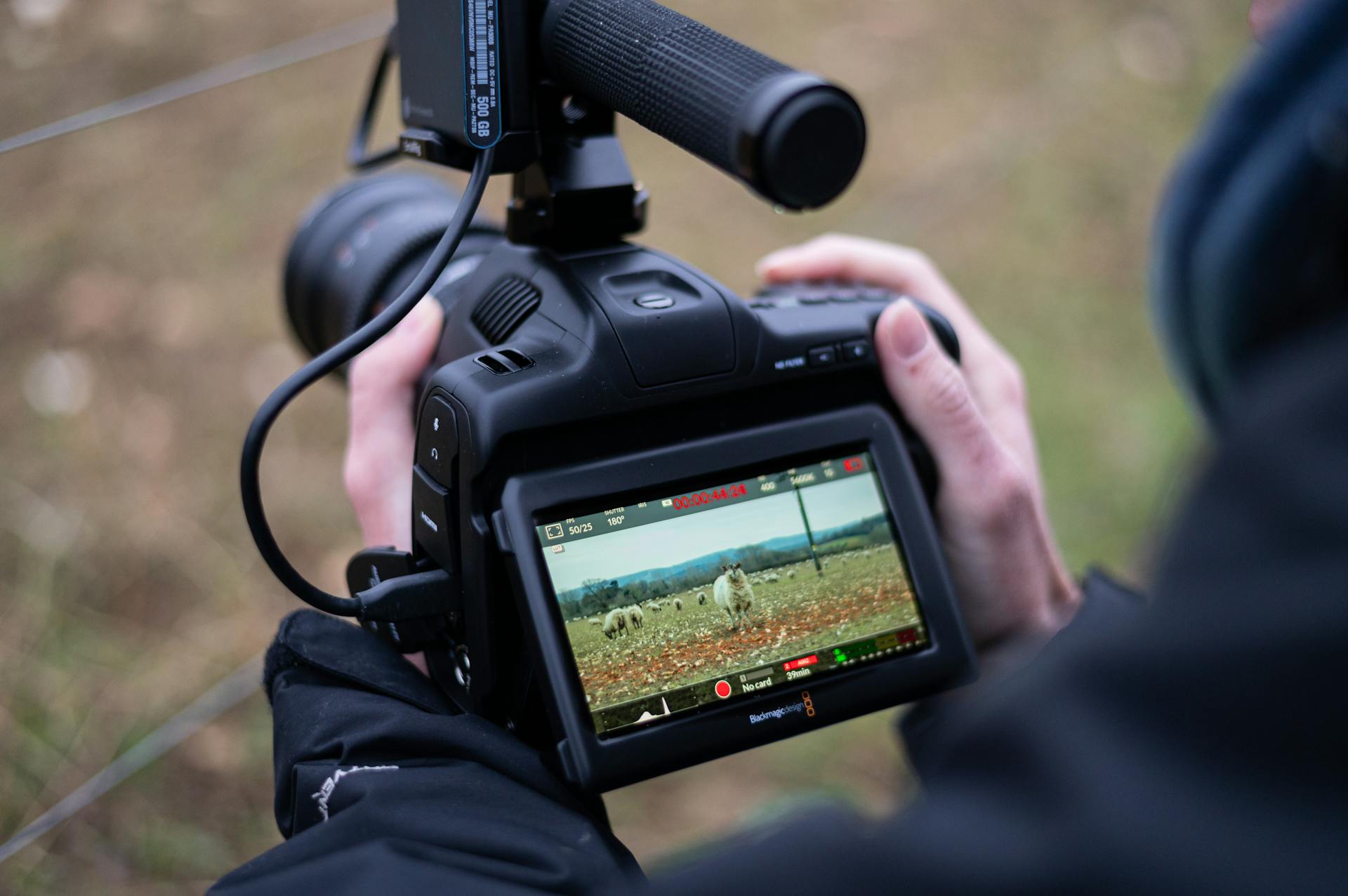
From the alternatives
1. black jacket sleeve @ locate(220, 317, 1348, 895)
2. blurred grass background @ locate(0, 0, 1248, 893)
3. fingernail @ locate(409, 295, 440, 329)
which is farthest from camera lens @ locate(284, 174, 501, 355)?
black jacket sleeve @ locate(220, 317, 1348, 895)

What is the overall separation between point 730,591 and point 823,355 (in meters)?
0.18

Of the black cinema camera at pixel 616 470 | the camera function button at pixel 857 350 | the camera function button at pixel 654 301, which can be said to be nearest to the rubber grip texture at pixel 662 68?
the black cinema camera at pixel 616 470

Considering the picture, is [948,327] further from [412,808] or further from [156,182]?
[156,182]

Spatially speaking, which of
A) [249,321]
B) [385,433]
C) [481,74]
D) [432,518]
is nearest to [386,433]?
[385,433]

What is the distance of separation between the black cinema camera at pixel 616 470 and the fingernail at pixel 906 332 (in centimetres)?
2

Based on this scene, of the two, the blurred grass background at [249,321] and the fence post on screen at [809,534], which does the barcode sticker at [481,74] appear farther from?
the blurred grass background at [249,321]

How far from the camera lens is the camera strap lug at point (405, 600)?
0.72 m

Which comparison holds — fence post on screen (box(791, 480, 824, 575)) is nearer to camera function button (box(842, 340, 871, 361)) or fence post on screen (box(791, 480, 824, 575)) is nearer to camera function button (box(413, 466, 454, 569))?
camera function button (box(842, 340, 871, 361))

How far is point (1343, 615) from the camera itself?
0.95ft

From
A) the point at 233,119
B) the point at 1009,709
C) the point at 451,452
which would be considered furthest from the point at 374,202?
the point at 233,119

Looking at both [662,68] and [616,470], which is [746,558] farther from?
[662,68]

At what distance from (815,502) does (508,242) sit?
30 centimetres

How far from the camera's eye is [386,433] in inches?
35.7

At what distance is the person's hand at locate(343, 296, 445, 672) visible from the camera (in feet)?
2.90
